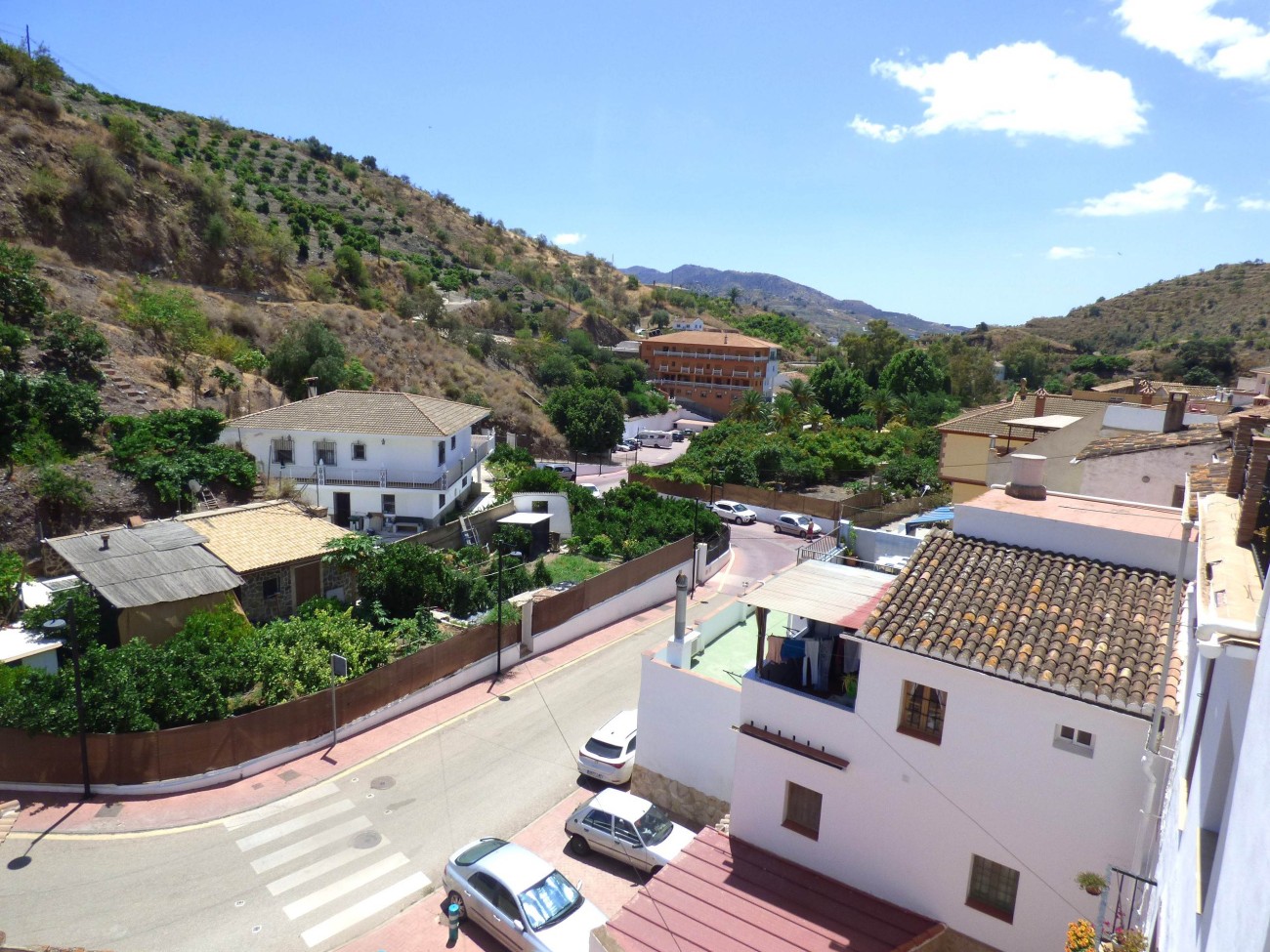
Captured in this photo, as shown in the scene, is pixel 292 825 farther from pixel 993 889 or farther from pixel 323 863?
pixel 993 889

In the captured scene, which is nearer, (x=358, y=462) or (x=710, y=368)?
(x=358, y=462)

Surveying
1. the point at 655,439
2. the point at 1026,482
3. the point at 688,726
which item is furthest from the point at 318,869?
the point at 655,439

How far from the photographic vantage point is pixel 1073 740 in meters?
9.93

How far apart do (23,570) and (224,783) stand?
11.7 metres

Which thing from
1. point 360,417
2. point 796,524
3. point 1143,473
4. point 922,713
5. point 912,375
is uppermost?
point 912,375

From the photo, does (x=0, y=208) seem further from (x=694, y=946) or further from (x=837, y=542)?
(x=694, y=946)

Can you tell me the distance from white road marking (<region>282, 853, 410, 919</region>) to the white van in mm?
58004

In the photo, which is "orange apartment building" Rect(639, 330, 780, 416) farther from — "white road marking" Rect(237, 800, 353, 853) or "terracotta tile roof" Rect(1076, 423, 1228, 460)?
"white road marking" Rect(237, 800, 353, 853)

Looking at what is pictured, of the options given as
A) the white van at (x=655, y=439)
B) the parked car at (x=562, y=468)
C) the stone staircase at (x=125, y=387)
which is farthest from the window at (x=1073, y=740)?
the white van at (x=655, y=439)

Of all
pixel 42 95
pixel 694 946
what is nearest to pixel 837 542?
pixel 694 946

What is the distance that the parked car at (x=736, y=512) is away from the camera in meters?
43.2

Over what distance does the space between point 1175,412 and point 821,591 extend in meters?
16.2

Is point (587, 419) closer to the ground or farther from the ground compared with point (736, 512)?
farther from the ground

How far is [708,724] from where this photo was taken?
1561 centimetres
